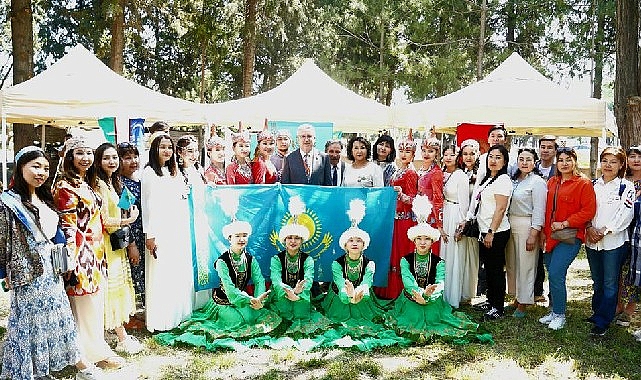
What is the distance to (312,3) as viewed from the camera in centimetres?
1841

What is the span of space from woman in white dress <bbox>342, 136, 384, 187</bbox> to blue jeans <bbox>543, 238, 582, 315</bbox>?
1.64 metres

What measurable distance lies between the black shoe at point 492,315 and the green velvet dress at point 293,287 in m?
1.48

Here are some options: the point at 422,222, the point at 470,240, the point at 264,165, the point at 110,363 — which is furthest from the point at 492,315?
the point at 110,363

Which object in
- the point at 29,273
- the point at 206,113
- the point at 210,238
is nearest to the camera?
the point at 29,273

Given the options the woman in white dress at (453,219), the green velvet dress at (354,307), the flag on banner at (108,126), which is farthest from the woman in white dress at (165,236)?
the flag on banner at (108,126)

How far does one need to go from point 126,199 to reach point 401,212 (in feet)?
8.26

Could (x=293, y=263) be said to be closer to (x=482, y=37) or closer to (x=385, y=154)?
(x=385, y=154)

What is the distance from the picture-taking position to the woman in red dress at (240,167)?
5.34 meters

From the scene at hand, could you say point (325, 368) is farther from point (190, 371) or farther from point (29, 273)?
point (29, 273)

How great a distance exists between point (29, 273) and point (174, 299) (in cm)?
155

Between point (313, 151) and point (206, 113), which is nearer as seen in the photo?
point (313, 151)

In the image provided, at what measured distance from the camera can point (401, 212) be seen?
532 centimetres

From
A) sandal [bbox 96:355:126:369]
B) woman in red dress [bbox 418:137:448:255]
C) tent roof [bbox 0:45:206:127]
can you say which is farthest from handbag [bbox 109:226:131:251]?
tent roof [bbox 0:45:206:127]

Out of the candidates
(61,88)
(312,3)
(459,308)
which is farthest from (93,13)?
(459,308)
